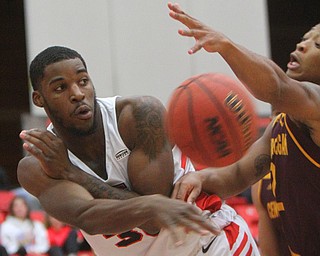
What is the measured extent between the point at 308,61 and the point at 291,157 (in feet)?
1.59

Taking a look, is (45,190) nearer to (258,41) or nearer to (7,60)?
(258,41)

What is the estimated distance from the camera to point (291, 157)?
381 centimetres

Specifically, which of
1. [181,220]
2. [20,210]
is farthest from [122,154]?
[20,210]

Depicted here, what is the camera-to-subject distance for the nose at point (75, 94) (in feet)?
11.8

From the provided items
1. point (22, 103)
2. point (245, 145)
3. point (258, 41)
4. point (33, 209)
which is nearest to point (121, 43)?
point (258, 41)

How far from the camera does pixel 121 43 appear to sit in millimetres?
11117

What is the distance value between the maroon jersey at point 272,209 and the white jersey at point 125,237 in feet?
1.39

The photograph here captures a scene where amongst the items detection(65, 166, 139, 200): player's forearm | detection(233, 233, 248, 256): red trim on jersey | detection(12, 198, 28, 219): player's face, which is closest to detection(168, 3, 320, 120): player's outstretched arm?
detection(65, 166, 139, 200): player's forearm

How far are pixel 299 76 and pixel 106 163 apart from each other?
1054 millimetres

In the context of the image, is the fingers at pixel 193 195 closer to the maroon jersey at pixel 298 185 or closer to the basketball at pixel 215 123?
the basketball at pixel 215 123

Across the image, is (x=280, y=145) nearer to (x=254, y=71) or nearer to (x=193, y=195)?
(x=193, y=195)

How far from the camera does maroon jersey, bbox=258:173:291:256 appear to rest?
165 inches

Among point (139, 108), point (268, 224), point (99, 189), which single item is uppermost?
point (139, 108)

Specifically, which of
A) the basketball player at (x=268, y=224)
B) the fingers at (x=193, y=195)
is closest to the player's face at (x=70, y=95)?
the fingers at (x=193, y=195)
